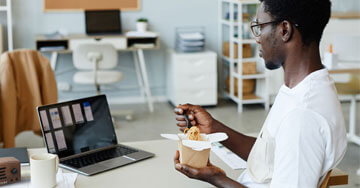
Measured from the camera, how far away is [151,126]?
4797 millimetres

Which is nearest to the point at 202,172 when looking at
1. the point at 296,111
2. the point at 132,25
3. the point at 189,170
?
the point at 189,170

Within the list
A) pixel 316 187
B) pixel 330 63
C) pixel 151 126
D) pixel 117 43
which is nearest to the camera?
pixel 316 187

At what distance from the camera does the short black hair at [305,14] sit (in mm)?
1287

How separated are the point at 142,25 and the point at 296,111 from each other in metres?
4.36

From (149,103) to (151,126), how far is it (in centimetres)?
68

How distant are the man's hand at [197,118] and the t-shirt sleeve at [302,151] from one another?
0.55 meters

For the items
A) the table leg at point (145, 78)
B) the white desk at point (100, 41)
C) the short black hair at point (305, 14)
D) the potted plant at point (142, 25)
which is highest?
the short black hair at point (305, 14)

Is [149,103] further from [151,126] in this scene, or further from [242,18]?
[242,18]

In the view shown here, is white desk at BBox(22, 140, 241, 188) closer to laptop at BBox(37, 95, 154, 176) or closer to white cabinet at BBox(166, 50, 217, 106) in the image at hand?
laptop at BBox(37, 95, 154, 176)

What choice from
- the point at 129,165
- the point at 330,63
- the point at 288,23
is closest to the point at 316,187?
the point at 288,23

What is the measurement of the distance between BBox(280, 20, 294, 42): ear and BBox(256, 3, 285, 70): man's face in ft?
0.05

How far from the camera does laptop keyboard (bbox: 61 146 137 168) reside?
1741 millimetres

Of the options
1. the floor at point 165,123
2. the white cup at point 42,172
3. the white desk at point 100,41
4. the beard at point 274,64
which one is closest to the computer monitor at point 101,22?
the white desk at point 100,41

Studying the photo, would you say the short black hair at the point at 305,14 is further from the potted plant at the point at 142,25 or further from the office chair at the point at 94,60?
the potted plant at the point at 142,25
